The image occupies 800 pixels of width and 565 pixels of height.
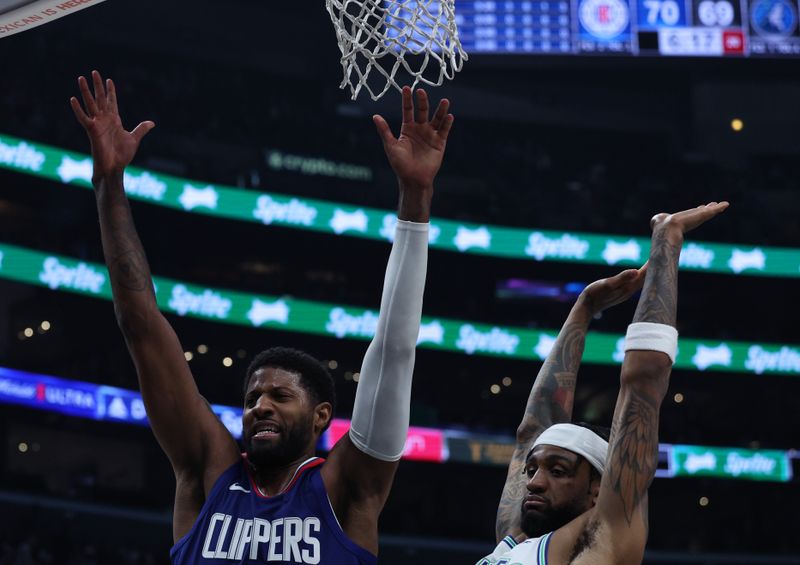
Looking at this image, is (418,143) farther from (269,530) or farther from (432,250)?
(432,250)

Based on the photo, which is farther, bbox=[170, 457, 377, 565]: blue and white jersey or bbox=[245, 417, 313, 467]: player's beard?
bbox=[245, 417, 313, 467]: player's beard

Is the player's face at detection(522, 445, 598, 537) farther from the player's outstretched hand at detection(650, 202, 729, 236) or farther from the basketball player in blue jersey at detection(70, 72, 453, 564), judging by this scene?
the player's outstretched hand at detection(650, 202, 729, 236)

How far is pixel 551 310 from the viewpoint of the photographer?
20828mm

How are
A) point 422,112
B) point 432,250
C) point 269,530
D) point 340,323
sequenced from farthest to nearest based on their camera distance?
point 432,250, point 340,323, point 422,112, point 269,530

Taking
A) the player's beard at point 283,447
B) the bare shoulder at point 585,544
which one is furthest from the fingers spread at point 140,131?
the bare shoulder at point 585,544

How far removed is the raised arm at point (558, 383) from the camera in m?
3.49

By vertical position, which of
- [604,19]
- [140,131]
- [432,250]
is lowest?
[140,131]

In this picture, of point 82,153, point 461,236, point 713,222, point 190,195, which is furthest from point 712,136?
point 82,153

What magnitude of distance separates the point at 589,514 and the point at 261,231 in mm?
16828

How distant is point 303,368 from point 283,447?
0.76ft

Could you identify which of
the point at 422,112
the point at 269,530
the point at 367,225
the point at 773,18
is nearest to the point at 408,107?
the point at 422,112

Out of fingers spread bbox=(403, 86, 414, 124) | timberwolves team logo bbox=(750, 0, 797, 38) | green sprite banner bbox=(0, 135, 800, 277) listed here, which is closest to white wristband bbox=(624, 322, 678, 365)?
fingers spread bbox=(403, 86, 414, 124)

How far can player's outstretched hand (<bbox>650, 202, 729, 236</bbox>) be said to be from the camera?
9.52ft

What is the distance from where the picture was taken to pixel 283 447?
2670 millimetres
